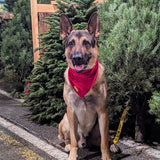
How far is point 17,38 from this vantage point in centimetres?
900

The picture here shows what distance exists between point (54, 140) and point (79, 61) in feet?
7.13

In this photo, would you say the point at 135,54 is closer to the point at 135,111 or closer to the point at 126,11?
the point at 126,11

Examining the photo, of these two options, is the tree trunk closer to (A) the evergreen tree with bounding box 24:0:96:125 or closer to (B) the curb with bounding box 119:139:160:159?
(B) the curb with bounding box 119:139:160:159

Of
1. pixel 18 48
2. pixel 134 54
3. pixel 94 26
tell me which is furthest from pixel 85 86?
pixel 18 48

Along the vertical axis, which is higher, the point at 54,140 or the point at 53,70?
the point at 53,70

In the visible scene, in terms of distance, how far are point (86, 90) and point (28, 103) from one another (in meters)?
2.76

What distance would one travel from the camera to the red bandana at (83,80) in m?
3.69

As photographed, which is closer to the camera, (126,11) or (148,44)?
(148,44)

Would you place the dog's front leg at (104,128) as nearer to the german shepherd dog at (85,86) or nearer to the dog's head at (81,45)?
the german shepherd dog at (85,86)

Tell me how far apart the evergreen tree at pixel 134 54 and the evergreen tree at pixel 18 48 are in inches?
192

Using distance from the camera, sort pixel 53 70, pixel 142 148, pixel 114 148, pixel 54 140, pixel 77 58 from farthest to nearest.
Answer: pixel 53 70, pixel 54 140, pixel 142 148, pixel 114 148, pixel 77 58

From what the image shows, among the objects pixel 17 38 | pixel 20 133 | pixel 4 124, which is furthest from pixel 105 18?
pixel 17 38

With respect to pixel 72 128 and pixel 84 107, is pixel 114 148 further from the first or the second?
pixel 84 107

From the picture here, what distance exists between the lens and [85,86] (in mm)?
3717
